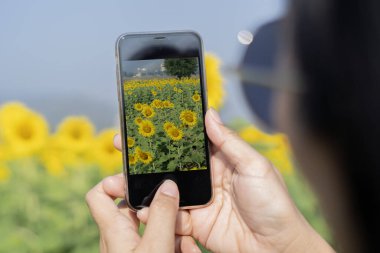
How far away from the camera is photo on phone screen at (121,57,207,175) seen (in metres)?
0.80

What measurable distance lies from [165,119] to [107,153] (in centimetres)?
60

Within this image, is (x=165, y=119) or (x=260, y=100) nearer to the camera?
(x=165, y=119)

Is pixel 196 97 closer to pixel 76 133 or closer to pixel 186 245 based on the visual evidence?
pixel 186 245

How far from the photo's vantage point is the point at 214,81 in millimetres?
1425

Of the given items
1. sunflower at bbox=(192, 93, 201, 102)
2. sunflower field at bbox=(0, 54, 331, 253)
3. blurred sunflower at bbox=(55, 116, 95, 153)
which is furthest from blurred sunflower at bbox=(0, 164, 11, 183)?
sunflower at bbox=(192, 93, 201, 102)

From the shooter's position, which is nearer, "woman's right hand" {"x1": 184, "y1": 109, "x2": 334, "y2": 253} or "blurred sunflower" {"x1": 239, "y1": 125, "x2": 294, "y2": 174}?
"woman's right hand" {"x1": 184, "y1": 109, "x2": 334, "y2": 253}

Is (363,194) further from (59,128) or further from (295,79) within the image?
(59,128)

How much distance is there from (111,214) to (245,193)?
0.54 feet

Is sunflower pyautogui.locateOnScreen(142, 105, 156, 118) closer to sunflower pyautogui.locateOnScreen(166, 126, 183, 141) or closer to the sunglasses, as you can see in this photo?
sunflower pyautogui.locateOnScreen(166, 126, 183, 141)

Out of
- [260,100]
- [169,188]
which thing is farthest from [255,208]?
[260,100]

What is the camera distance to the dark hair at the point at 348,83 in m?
0.30

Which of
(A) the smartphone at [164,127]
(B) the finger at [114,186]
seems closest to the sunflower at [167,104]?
(A) the smartphone at [164,127]

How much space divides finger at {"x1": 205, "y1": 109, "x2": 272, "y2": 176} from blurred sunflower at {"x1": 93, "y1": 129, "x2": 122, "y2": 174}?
2.03 feet

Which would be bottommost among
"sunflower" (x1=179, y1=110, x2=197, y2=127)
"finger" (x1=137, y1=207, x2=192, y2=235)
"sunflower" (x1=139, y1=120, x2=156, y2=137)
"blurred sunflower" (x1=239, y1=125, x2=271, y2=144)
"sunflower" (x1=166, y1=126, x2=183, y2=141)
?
"finger" (x1=137, y1=207, x2=192, y2=235)
